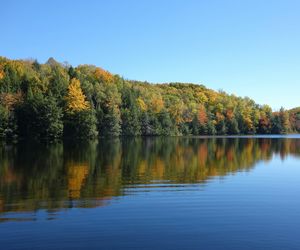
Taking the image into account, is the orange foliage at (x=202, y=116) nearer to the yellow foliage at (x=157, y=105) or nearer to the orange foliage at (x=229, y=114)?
the orange foliage at (x=229, y=114)

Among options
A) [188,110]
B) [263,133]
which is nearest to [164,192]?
[188,110]

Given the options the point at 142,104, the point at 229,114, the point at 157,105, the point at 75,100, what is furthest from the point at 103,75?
the point at 229,114

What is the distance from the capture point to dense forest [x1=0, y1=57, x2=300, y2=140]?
3118 inches

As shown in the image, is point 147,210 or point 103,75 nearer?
point 147,210

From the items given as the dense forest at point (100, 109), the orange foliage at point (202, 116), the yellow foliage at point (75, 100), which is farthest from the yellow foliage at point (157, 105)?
the yellow foliage at point (75, 100)

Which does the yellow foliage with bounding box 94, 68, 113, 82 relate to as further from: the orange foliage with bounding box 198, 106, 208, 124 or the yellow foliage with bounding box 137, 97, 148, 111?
the orange foliage with bounding box 198, 106, 208, 124

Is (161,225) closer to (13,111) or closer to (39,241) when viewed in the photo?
(39,241)

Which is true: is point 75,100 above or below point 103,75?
below

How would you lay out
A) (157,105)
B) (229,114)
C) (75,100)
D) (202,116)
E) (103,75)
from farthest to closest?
1. (229,114)
2. (202,116)
3. (157,105)
4. (103,75)
5. (75,100)

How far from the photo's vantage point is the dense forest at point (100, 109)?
79188mm

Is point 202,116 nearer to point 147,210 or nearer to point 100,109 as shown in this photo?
point 100,109

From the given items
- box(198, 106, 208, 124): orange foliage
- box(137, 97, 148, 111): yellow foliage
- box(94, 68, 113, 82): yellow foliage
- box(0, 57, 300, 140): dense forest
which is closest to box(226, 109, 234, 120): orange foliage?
box(0, 57, 300, 140): dense forest

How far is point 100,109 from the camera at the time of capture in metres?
97.8

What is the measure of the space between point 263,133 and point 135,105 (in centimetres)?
7372
